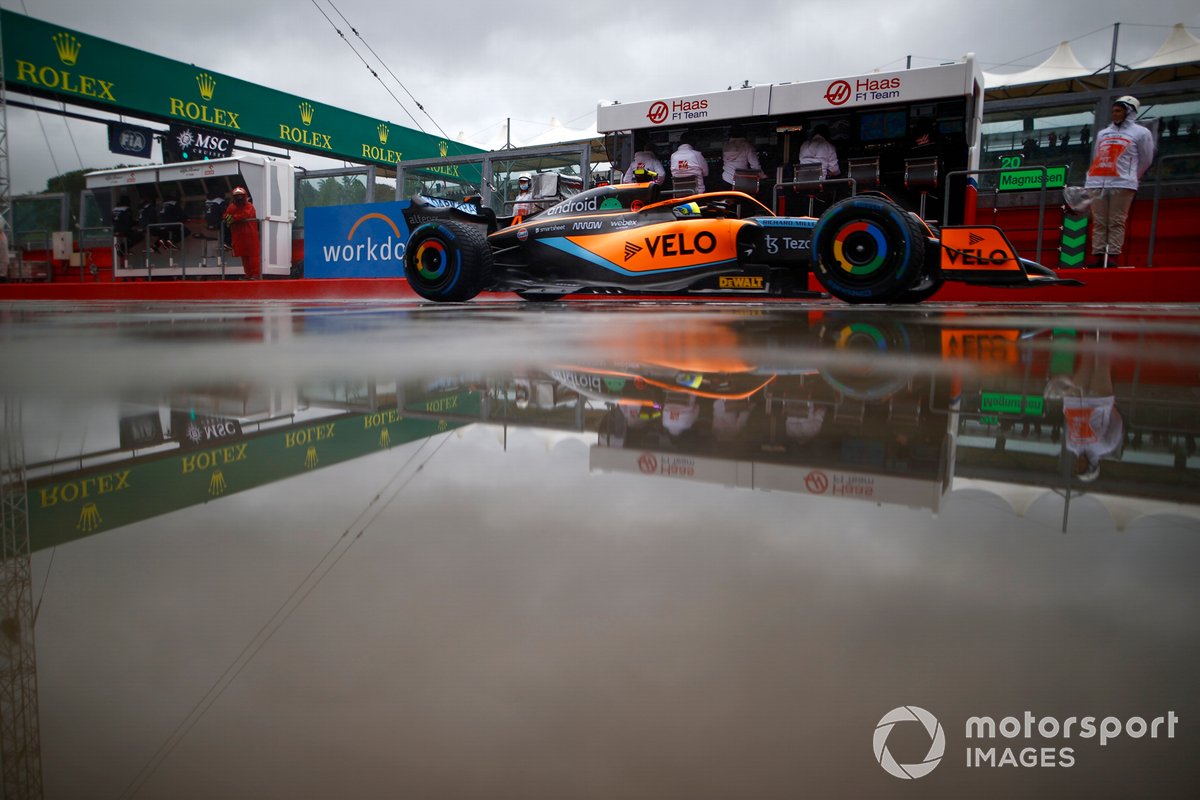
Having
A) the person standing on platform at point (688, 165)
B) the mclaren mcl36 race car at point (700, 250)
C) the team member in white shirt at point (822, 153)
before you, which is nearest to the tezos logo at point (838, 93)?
the team member in white shirt at point (822, 153)

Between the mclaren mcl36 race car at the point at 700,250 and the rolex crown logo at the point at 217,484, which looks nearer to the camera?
the rolex crown logo at the point at 217,484

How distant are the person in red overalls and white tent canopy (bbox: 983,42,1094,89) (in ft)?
42.5

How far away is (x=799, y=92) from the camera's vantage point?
379 inches

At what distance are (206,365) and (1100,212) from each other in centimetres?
876

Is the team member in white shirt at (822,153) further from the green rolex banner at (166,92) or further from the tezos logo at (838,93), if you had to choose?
the green rolex banner at (166,92)

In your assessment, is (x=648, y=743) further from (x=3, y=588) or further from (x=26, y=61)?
(x=26, y=61)

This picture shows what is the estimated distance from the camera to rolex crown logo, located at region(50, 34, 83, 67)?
13.6m

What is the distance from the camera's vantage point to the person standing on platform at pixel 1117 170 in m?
7.86

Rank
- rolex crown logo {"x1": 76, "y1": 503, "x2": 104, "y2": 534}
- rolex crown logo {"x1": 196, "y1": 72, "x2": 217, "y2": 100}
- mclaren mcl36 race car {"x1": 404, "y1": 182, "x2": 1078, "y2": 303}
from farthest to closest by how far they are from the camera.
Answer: rolex crown logo {"x1": 196, "y1": 72, "x2": 217, "y2": 100} < mclaren mcl36 race car {"x1": 404, "y1": 182, "x2": 1078, "y2": 303} < rolex crown logo {"x1": 76, "y1": 503, "x2": 104, "y2": 534}

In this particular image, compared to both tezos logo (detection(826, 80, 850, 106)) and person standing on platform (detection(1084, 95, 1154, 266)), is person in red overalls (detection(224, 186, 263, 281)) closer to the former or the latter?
tezos logo (detection(826, 80, 850, 106))

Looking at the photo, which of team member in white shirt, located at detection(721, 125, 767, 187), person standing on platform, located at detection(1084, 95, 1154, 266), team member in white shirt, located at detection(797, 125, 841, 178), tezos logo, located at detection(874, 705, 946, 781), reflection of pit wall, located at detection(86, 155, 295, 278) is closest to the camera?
tezos logo, located at detection(874, 705, 946, 781)

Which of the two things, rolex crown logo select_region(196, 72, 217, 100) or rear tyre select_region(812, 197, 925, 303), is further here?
rolex crown logo select_region(196, 72, 217, 100)

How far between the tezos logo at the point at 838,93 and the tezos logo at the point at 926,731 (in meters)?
10.1

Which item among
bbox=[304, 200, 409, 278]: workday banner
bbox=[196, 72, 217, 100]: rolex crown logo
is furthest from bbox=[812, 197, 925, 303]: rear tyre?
bbox=[196, 72, 217, 100]: rolex crown logo
